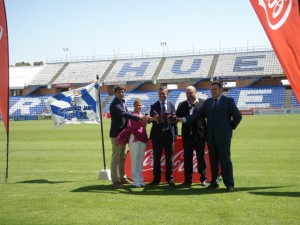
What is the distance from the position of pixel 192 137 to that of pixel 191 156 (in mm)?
378

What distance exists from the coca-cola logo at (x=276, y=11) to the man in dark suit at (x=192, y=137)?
2.11 metres

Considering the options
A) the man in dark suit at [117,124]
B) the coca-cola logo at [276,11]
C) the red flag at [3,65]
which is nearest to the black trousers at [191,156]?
the man in dark suit at [117,124]

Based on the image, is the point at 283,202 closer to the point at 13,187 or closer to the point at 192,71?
the point at 13,187

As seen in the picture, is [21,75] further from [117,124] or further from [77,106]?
[117,124]

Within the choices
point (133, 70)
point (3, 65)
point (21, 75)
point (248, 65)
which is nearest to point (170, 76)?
point (133, 70)

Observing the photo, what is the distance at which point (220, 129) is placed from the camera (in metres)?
8.37

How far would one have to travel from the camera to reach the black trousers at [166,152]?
9.09 meters

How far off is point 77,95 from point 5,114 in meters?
1.85

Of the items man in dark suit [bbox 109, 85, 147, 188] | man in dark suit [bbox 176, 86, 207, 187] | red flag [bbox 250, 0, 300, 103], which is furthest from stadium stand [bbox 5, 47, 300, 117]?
red flag [bbox 250, 0, 300, 103]

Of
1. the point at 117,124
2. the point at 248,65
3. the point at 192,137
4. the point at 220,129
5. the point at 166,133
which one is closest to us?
the point at 220,129

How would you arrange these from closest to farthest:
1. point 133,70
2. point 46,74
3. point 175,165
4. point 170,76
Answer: point 175,165
point 170,76
point 133,70
point 46,74

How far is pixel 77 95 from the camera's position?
11.0 metres

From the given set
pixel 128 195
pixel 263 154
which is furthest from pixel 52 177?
pixel 263 154

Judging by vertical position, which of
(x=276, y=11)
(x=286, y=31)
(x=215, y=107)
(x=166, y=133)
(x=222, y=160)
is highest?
(x=276, y=11)
